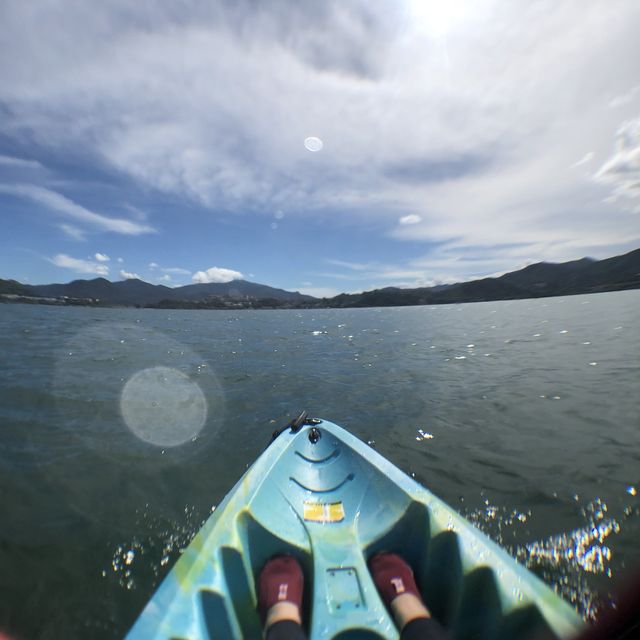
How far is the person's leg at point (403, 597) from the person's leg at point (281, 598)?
35.9 inches

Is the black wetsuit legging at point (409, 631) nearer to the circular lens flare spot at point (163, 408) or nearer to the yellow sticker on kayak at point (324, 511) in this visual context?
the yellow sticker on kayak at point (324, 511)

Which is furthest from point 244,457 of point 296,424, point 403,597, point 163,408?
point 403,597

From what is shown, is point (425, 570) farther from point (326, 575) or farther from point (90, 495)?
point (90, 495)

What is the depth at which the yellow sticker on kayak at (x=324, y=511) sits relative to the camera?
175 inches

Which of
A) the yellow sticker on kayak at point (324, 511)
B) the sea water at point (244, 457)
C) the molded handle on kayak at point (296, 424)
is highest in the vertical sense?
the molded handle on kayak at point (296, 424)

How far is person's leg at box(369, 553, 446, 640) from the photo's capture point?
2746 millimetres

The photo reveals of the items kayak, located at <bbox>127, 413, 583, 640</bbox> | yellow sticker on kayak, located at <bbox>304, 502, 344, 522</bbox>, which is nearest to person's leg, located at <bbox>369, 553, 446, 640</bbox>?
kayak, located at <bbox>127, 413, 583, 640</bbox>

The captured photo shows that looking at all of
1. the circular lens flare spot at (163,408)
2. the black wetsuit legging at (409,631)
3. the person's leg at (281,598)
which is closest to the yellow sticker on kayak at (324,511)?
the person's leg at (281,598)

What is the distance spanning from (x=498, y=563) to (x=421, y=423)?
660cm

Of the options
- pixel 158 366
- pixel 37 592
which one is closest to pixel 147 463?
pixel 37 592

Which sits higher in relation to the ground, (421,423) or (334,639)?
(334,639)

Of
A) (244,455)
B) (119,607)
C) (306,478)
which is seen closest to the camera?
(119,607)

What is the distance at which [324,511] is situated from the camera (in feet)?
15.2

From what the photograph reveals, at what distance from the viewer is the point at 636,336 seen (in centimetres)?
2202
